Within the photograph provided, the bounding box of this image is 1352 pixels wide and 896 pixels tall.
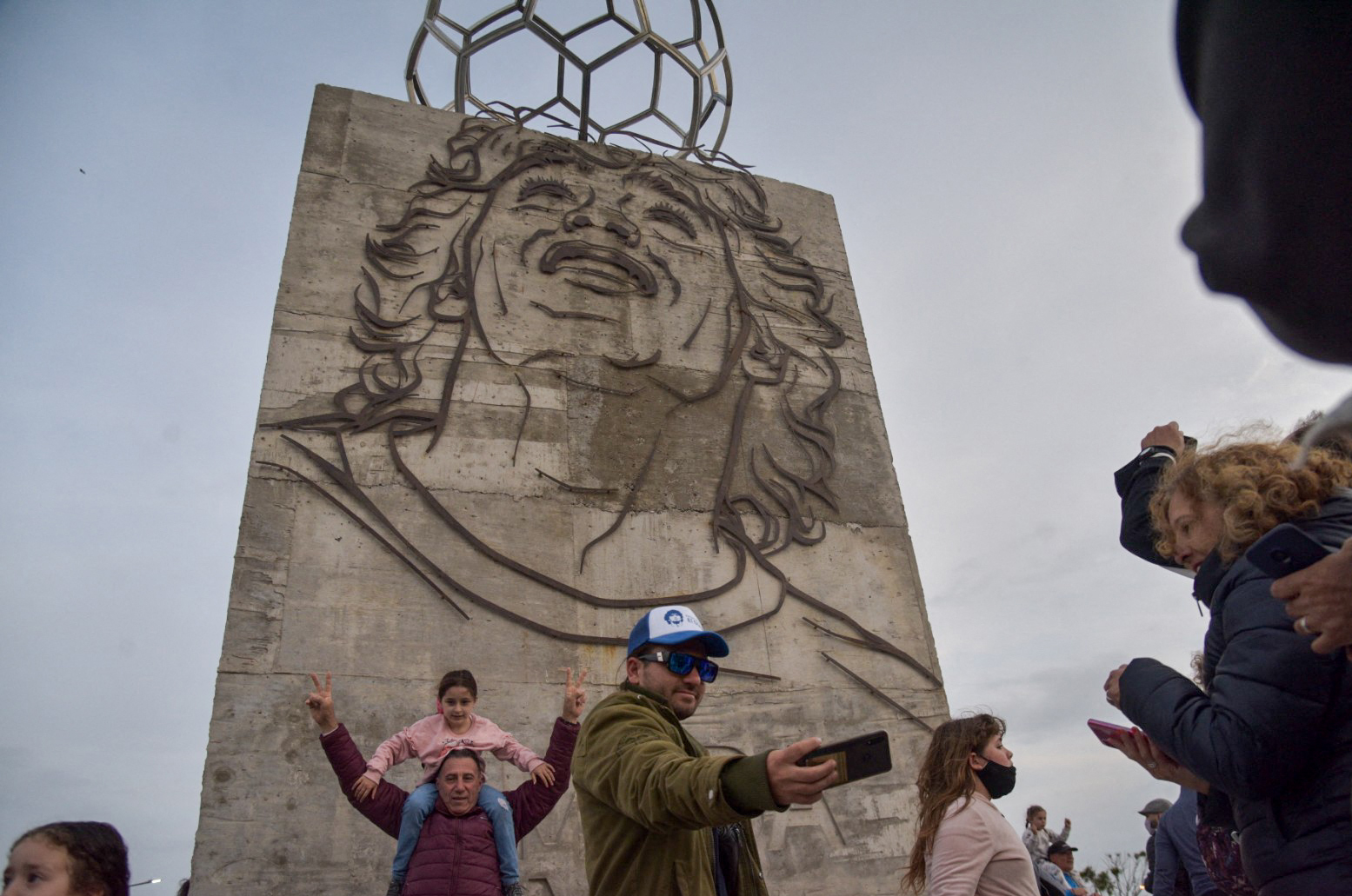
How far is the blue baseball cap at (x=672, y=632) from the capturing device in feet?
6.78

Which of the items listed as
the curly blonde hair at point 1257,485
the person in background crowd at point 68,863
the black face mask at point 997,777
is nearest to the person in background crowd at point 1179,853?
the black face mask at point 997,777

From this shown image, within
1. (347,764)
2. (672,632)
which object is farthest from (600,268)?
(672,632)

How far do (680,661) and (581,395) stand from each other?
3.18 m

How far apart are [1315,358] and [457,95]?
6782 mm

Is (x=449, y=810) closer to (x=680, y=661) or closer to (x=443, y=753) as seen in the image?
(x=443, y=753)

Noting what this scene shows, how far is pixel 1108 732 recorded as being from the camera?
1.91m

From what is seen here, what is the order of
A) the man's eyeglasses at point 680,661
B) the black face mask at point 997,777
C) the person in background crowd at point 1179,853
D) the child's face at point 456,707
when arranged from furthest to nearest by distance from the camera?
the child's face at point 456,707 < the person in background crowd at point 1179,853 < the black face mask at point 997,777 < the man's eyeglasses at point 680,661

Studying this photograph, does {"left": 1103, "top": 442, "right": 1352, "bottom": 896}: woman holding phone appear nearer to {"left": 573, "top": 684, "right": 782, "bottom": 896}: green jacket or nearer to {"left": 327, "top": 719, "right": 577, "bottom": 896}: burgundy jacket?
{"left": 573, "top": 684, "right": 782, "bottom": 896}: green jacket

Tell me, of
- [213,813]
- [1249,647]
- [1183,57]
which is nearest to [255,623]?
[213,813]

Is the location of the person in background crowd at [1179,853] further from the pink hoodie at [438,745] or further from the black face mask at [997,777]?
the pink hoodie at [438,745]

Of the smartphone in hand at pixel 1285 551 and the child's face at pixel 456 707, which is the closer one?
the smartphone in hand at pixel 1285 551

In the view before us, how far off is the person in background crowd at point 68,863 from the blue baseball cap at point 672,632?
3.92 feet

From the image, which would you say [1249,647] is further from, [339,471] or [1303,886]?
[339,471]

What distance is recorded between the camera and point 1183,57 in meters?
0.72
